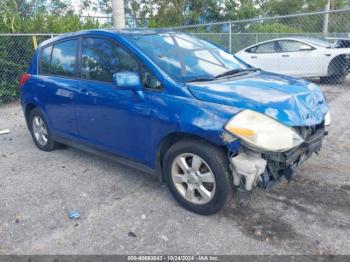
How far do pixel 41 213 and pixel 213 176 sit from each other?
5.87 ft

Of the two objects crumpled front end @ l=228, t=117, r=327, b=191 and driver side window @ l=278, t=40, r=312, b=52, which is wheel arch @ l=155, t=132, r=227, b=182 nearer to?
crumpled front end @ l=228, t=117, r=327, b=191

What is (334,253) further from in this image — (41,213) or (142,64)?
(41,213)

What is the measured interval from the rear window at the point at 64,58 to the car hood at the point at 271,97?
1.87m

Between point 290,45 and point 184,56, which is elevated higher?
point 184,56

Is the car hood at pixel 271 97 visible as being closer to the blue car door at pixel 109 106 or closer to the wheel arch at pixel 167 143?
the wheel arch at pixel 167 143

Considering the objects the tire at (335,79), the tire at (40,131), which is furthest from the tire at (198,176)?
the tire at (335,79)

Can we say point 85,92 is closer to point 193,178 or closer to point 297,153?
point 193,178

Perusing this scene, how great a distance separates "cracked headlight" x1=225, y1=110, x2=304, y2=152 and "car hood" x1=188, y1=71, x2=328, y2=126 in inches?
2.8

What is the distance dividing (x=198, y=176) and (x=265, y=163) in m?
0.64

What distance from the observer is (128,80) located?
3412 millimetres

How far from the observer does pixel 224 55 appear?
4.33 metres

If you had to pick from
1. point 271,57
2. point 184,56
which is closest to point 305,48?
point 271,57

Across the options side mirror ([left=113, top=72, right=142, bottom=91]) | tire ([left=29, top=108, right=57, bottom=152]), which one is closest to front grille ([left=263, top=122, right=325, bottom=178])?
side mirror ([left=113, top=72, right=142, bottom=91])

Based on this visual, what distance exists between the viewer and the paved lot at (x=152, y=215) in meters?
2.94
